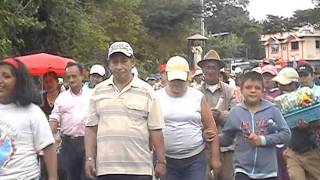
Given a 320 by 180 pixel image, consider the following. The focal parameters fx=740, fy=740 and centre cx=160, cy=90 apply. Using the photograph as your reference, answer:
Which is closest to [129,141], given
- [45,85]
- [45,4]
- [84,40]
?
[45,85]

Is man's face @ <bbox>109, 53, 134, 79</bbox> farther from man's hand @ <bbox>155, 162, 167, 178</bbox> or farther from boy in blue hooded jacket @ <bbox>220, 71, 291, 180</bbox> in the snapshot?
boy in blue hooded jacket @ <bbox>220, 71, 291, 180</bbox>

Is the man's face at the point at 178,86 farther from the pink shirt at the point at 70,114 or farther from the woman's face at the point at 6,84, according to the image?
the woman's face at the point at 6,84

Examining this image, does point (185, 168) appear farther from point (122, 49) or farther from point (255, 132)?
point (122, 49)

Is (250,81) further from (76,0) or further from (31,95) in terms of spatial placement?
(76,0)

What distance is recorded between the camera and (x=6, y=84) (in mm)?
5598

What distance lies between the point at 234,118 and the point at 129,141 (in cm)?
141

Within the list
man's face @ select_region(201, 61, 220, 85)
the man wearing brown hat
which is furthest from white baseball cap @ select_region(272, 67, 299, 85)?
man's face @ select_region(201, 61, 220, 85)

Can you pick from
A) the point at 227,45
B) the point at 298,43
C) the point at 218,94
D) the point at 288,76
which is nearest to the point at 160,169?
the point at 218,94

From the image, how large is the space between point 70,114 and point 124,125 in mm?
2669

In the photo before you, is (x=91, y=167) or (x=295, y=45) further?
(x=295, y=45)

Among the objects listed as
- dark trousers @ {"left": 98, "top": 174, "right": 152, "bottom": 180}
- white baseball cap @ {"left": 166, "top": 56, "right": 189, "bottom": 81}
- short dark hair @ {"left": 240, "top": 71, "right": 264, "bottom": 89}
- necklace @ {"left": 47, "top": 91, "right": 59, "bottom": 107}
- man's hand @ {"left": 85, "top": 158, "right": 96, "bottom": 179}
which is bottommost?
dark trousers @ {"left": 98, "top": 174, "right": 152, "bottom": 180}

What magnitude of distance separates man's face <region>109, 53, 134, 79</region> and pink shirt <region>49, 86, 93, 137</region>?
8.18 ft

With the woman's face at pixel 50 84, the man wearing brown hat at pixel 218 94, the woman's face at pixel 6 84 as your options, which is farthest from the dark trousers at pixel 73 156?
the woman's face at pixel 6 84

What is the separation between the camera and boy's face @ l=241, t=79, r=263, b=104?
712cm
